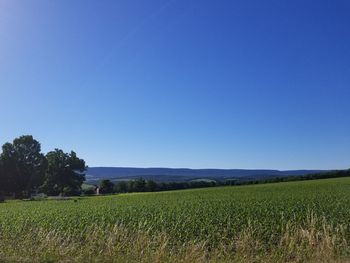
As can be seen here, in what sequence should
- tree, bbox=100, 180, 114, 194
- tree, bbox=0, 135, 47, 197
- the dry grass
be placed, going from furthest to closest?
tree, bbox=100, 180, 114, 194
tree, bbox=0, 135, 47, 197
the dry grass

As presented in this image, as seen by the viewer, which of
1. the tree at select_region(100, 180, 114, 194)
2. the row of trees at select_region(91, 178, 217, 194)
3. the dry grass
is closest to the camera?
the dry grass

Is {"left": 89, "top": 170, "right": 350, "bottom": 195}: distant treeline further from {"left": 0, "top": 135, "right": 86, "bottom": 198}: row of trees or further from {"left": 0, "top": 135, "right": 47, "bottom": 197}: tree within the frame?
{"left": 0, "top": 135, "right": 47, "bottom": 197}: tree

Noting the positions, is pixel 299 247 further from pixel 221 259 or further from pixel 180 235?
pixel 180 235

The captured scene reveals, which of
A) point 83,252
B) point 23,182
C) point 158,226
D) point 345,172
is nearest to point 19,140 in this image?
point 23,182

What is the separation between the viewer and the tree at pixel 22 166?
98.4 metres

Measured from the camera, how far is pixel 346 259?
7688mm

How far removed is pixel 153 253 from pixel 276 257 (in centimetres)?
235

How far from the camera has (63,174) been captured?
115m

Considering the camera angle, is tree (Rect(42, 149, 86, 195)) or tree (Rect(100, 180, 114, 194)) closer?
tree (Rect(42, 149, 86, 195))

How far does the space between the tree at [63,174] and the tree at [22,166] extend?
443 cm

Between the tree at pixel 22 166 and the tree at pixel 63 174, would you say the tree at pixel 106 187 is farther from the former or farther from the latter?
the tree at pixel 22 166

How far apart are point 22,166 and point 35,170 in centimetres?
390

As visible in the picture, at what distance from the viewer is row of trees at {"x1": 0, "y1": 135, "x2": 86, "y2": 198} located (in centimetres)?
9869

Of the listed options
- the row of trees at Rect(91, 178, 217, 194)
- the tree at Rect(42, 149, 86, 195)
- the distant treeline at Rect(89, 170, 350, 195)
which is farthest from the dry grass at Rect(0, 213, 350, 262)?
the tree at Rect(42, 149, 86, 195)
